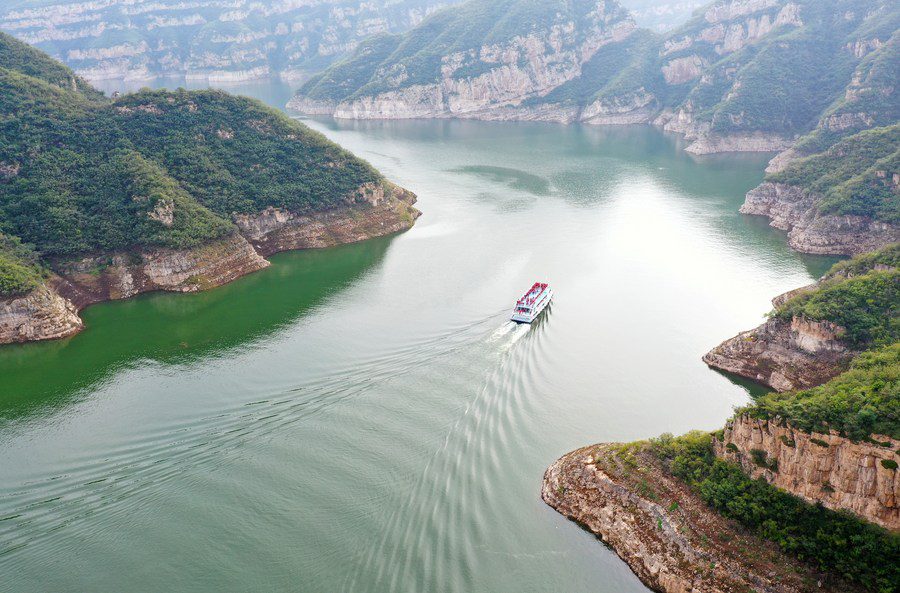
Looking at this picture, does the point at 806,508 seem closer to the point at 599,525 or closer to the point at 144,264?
the point at 599,525

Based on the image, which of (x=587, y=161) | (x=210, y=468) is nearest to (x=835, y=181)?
(x=587, y=161)

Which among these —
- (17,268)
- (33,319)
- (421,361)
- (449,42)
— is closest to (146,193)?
(17,268)

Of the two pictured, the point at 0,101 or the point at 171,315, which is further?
the point at 0,101

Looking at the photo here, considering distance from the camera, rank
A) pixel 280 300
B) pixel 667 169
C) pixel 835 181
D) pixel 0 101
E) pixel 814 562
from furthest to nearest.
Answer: pixel 667 169 → pixel 835 181 → pixel 0 101 → pixel 280 300 → pixel 814 562

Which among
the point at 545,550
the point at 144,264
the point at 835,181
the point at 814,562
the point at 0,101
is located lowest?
the point at 545,550

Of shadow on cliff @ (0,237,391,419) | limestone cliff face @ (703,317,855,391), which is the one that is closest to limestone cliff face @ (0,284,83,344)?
shadow on cliff @ (0,237,391,419)

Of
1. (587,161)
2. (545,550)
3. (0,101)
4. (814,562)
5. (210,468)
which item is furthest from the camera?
(587,161)

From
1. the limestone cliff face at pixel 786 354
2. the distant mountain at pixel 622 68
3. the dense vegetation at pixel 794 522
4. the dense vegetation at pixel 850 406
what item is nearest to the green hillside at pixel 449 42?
the distant mountain at pixel 622 68
